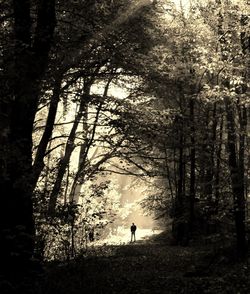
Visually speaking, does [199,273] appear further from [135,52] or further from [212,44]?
[212,44]

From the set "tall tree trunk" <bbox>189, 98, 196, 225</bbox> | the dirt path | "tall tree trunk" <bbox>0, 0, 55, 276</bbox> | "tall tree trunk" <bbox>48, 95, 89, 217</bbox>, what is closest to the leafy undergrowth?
the dirt path

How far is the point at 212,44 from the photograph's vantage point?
56.3 feet

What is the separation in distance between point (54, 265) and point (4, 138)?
5.72 meters

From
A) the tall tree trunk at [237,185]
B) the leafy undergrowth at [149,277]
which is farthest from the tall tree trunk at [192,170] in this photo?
the leafy undergrowth at [149,277]

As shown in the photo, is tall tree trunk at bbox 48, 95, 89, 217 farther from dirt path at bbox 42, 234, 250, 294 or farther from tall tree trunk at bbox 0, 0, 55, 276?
tall tree trunk at bbox 0, 0, 55, 276

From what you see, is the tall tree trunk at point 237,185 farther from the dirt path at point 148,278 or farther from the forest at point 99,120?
the dirt path at point 148,278

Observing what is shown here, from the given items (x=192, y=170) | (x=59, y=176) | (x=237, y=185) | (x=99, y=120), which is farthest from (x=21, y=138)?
(x=192, y=170)

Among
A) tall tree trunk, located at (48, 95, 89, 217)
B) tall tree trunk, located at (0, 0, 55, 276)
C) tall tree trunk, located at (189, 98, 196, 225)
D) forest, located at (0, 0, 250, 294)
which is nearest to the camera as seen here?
tall tree trunk, located at (0, 0, 55, 276)

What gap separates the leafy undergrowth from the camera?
9.62 m

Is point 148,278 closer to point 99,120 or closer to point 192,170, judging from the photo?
point 99,120

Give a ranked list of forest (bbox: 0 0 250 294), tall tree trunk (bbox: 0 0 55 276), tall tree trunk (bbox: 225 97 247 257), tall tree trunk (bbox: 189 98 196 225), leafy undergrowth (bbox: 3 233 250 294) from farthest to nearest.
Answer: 1. tall tree trunk (bbox: 189 98 196 225)
2. tall tree trunk (bbox: 225 97 247 257)
3. leafy undergrowth (bbox: 3 233 250 294)
4. forest (bbox: 0 0 250 294)
5. tall tree trunk (bbox: 0 0 55 276)

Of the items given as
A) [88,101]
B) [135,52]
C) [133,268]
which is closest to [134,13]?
[135,52]

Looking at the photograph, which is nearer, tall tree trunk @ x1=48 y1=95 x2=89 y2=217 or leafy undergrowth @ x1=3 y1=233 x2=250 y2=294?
leafy undergrowth @ x1=3 y1=233 x2=250 y2=294

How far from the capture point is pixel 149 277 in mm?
12164
